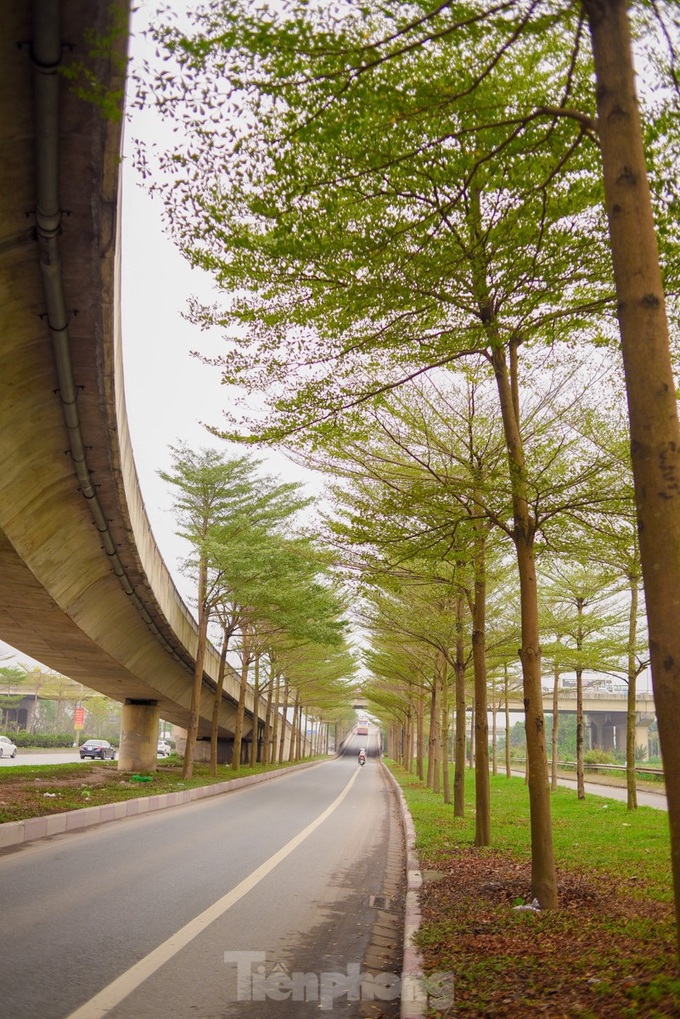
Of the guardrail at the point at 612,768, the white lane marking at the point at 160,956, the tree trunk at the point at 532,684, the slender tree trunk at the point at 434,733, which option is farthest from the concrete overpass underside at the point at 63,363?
the guardrail at the point at 612,768

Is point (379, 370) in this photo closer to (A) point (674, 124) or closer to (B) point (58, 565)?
(A) point (674, 124)

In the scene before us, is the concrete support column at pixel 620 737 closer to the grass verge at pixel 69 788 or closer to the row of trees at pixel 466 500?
the grass verge at pixel 69 788

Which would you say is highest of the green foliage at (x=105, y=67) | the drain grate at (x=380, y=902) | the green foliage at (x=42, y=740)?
the green foliage at (x=105, y=67)

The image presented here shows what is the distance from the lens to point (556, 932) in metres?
6.08

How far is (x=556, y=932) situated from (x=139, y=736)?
25.8 m

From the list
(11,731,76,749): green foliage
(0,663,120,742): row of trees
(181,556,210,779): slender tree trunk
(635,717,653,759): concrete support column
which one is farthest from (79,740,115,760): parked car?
(635,717,653,759): concrete support column

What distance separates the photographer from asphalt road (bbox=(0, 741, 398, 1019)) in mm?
4762

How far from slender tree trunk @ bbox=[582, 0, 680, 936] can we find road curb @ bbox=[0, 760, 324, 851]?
989cm

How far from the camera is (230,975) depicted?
207 inches

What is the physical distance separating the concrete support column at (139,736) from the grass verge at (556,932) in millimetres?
19289

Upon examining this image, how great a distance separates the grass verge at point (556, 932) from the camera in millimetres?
4371

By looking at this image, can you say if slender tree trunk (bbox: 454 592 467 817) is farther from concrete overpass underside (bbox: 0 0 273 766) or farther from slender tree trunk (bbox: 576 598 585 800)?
concrete overpass underside (bbox: 0 0 273 766)

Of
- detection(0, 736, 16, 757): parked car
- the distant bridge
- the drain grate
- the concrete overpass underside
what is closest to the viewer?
the concrete overpass underside

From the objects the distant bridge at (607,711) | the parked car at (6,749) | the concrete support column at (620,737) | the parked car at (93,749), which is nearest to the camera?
the parked car at (6,749)
